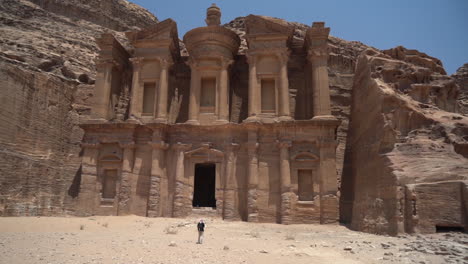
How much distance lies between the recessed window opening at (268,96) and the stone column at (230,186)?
3528 millimetres

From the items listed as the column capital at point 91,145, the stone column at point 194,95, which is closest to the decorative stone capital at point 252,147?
the stone column at point 194,95

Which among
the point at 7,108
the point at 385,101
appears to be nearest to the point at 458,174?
the point at 385,101

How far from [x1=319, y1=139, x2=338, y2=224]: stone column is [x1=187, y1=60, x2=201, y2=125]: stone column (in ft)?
25.2

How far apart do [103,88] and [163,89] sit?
4.16 metres

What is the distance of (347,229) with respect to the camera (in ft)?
56.9

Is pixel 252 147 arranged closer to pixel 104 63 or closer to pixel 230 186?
pixel 230 186

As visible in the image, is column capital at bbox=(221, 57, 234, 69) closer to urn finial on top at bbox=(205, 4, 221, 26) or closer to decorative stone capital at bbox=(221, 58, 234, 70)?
decorative stone capital at bbox=(221, 58, 234, 70)

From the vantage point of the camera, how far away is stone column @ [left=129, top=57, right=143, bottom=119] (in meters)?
22.1

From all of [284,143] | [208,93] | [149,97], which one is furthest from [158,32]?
[284,143]

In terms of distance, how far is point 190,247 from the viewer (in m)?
10.9

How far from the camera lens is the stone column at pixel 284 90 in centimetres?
2058

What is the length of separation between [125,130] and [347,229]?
13.8 metres

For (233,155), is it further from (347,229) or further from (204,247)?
(204,247)

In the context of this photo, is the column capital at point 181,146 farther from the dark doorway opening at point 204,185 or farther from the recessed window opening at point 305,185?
the recessed window opening at point 305,185
